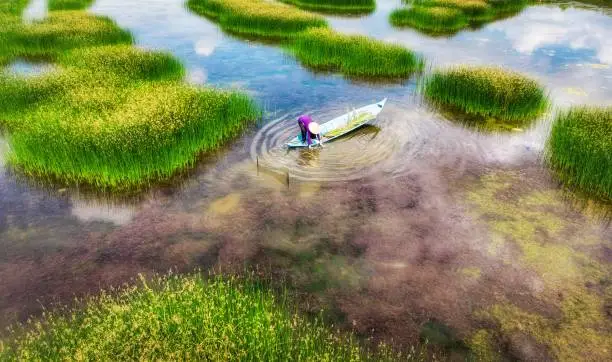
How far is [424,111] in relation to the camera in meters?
17.9

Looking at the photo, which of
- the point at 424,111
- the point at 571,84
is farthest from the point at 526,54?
the point at 424,111

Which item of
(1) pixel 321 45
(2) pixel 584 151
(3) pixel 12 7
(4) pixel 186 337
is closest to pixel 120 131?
(4) pixel 186 337

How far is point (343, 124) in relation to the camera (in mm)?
15383

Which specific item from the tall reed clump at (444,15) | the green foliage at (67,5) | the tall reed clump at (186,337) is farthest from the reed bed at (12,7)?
the tall reed clump at (186,337)

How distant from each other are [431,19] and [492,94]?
49.3 ft

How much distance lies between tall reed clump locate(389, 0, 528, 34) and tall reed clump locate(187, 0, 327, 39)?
22.9 ft

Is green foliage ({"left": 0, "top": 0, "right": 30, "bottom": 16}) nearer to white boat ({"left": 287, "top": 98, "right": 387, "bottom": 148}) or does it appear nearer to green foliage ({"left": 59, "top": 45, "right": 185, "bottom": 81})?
green foliage ({"left": 59, "top": 45, "right": 185, "bottom": 81})

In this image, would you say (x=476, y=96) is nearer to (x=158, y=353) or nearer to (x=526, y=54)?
(x=526, y=54)

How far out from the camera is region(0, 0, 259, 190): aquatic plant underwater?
40.1 ft

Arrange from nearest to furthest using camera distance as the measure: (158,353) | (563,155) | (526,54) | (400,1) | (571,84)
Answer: (158,353) < (563,155) < (571,84) < (526,54) < (400,1)

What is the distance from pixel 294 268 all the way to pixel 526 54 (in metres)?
22.7

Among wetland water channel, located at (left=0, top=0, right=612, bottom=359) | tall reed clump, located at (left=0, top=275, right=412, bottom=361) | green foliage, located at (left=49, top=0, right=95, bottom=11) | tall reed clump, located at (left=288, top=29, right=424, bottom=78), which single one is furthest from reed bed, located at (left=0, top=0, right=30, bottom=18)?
tall reed clump, located at (left=0, top=275, right=412, bottom=361)

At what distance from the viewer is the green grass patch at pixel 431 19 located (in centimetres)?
3008

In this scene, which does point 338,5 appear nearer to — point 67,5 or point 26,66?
point 67,5
